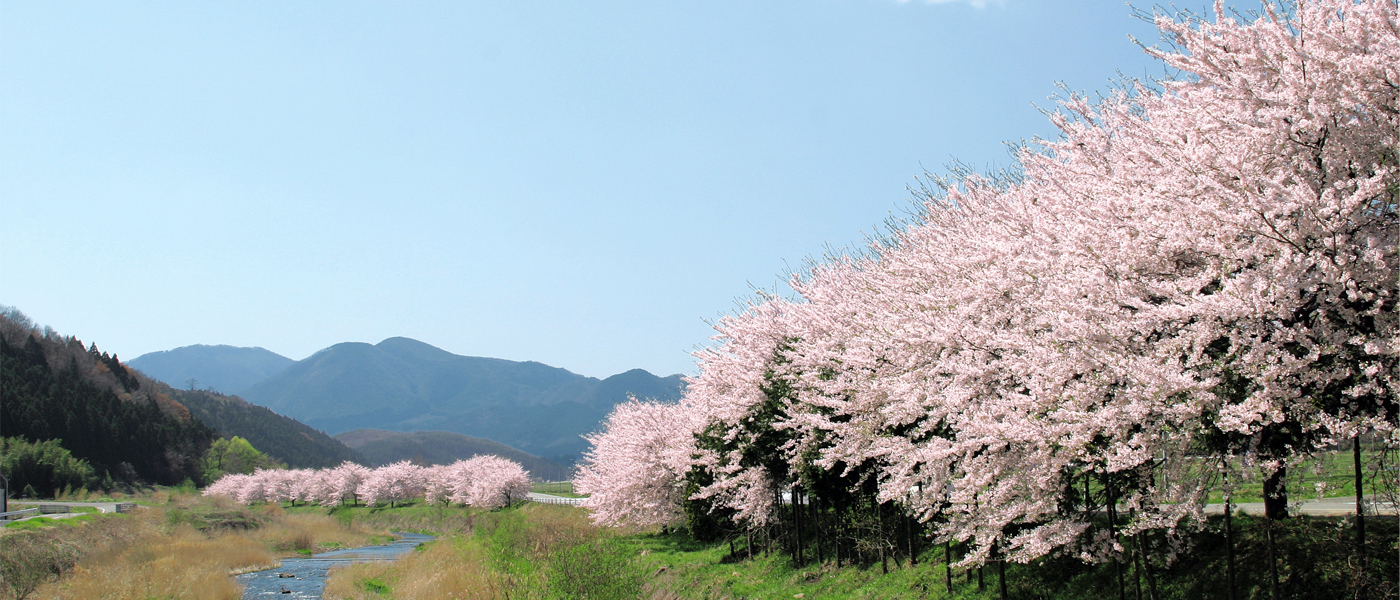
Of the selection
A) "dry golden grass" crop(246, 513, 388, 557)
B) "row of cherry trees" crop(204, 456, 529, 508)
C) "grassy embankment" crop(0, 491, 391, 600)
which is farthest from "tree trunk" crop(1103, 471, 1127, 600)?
"row of cherry trees" crop(204, 456, 529, 508)

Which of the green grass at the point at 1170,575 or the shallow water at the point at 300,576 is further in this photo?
the shallow water at the point at 300,576

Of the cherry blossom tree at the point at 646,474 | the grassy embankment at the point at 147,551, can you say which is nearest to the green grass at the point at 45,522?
the grassy embankment at the point at 147,551

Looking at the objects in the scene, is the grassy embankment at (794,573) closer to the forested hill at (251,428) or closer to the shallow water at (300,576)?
the shallow water at (300,576)

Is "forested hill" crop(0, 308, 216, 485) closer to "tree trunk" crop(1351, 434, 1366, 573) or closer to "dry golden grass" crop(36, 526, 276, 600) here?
"dry golden grass" crop(36, 526, 276, 600)

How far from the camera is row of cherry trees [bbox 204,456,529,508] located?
290 feet

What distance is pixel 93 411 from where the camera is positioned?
9975 centimetres

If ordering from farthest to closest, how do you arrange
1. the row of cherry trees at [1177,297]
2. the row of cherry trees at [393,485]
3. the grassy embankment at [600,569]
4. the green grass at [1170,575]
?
the row of cherry trees at [393,485] → the grassy embankment at [600,569] → the green grass at [1170,575] → the row of cherry trees at [1177,297]

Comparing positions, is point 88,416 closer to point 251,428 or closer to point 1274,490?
point 251,428

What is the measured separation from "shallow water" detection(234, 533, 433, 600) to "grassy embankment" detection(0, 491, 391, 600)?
1459 mm

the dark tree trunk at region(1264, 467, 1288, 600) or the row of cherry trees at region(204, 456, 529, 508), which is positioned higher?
the dark tree trunk at region(1264, 467, 1288, 600)

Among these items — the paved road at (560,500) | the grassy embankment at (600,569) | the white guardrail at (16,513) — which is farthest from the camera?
the paved road at (560,500)

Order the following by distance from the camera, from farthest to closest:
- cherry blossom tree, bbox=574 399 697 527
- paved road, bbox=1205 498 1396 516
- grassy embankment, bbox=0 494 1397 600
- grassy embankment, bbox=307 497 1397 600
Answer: cherry blossom tree, bbox=574 399 697 527
paved road, bbox=1205 498 1396 516
grassy embankment, bbox=0 494 1397 600
grassy embankment, bbox=307 497 1397 600

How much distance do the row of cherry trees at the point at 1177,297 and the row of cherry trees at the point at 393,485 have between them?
7987 centimetres

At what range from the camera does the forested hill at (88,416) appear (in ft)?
306
